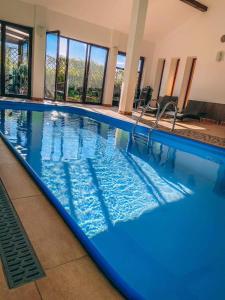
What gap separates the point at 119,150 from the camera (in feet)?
12.9

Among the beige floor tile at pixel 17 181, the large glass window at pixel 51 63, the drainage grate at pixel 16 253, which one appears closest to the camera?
the drainage grate at pixel 16 253

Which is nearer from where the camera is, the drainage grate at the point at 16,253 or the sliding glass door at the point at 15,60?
the drainage grate at the point at 16,253

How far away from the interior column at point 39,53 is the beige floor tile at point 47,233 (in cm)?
686

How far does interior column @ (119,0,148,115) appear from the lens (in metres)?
6.49

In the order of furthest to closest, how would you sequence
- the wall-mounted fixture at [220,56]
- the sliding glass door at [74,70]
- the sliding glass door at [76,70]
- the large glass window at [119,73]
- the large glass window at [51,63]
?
the large glass window at [119,73] → the sliding glass door at [76,70] → the sliding glass door at [74,70] → the large glass window at [51,63] → the wall-mounted fixture at [220,56]

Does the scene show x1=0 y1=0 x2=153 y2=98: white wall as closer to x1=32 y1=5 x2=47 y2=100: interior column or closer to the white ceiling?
x1=32 y1=5 x2=47 y2=100: interior column

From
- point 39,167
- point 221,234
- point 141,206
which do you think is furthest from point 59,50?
point 221,234

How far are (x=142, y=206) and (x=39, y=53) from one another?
699cm

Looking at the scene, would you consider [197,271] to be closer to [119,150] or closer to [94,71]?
[119,150]

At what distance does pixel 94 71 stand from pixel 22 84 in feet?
9.43

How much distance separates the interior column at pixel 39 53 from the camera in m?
7.22

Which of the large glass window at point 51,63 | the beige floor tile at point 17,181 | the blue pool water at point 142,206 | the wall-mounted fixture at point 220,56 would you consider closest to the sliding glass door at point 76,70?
the large glass window at point 51,63

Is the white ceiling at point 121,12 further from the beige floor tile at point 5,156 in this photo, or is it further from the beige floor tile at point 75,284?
the beige floor tile at point 75,284

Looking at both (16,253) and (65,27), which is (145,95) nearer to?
(65,27)
